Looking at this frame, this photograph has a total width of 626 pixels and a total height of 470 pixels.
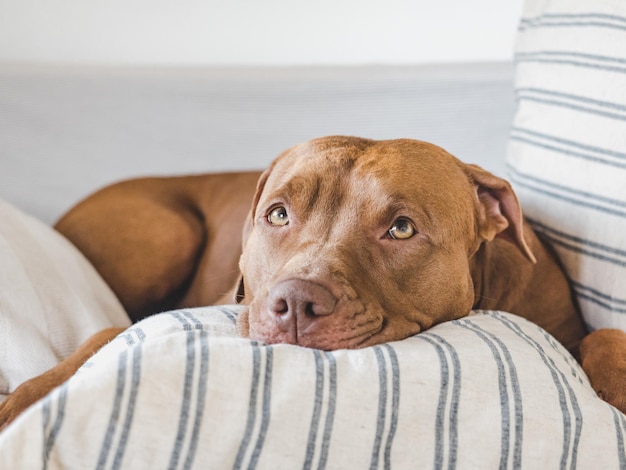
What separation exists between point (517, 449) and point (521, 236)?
87 cm

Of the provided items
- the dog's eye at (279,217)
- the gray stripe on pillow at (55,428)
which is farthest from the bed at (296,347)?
the dog's eye at (279,217)

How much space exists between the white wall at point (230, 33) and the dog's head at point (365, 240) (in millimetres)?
1813

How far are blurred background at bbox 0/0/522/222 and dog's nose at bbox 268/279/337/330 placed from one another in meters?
1.97

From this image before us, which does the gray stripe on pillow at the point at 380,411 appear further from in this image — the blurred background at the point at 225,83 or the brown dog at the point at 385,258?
the blurred background at the point at 225,83

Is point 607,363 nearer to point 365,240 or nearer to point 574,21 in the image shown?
point 365,240

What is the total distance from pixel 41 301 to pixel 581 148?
178cm

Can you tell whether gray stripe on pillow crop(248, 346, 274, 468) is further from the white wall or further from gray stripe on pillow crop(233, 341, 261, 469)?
the white wall

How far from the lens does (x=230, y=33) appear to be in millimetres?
4203

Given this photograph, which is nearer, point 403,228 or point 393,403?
point 393,403

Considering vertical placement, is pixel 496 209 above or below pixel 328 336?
above

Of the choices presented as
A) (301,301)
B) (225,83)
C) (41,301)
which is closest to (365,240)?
(301,301)

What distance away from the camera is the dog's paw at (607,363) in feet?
6.81

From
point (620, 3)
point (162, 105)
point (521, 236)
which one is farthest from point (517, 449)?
point (162, 105)

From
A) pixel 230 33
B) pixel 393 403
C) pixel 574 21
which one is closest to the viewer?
pixel 393 403
